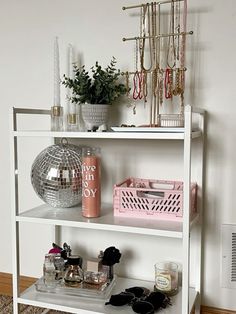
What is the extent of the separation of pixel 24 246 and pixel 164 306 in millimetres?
761

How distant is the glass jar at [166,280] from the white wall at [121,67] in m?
0.10

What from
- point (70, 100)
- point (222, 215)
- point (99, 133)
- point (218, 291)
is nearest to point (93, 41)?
point (70, 100)

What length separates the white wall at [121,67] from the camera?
145 centimetres

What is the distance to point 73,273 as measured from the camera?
4.92 feet

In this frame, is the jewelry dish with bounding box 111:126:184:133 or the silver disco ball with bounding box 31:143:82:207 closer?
the jewelry dish with bounding box 111:126:184:133

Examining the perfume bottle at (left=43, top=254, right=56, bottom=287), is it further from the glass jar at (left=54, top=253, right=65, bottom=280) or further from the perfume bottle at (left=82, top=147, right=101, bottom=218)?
the perfume bottle at (left=82, top=147, right=101, bottom=218)

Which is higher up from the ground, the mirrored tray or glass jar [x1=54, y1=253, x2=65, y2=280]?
glass jar [x1=54, y1=253, x2=65, y2=280]

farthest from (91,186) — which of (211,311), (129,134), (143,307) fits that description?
(211,311)

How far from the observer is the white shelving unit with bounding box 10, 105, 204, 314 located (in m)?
1.21

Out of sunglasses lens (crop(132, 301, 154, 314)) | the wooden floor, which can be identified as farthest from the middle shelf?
the wooden floor

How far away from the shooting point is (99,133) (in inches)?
51.1

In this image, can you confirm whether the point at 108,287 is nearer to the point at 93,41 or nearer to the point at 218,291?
the point at 218,291

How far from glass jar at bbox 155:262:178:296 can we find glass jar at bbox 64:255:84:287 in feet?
0.97

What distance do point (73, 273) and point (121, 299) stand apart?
0.22m
